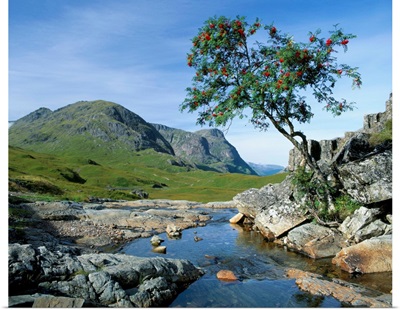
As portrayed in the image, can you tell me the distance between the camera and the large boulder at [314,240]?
25109 mm

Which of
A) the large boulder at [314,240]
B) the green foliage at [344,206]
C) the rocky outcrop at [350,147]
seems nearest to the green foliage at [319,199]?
the green foliage at [344,206]

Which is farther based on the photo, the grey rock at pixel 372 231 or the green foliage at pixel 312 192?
the green foliage at pixel 312 192

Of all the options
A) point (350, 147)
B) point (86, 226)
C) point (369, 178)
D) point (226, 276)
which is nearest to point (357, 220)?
point (369, 178)

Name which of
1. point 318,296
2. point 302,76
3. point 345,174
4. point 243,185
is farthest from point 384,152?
point 243,185

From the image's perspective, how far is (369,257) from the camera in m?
20.5

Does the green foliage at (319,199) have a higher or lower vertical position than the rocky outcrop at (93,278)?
higher

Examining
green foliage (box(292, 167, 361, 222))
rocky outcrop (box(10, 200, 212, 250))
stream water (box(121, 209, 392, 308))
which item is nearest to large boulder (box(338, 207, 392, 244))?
green foliage (box(292, 167, 361, 222))

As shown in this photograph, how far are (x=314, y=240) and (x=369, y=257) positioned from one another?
236 inches

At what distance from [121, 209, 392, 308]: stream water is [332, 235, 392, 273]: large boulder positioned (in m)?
0.64

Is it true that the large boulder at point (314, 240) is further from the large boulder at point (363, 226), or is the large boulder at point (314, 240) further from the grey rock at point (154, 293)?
the grey rock at point (154, 293)

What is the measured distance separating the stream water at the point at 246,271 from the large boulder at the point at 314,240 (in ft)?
2.97

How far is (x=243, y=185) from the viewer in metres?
150

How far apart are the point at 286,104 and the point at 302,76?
10.9 ft

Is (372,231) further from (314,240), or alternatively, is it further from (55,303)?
(55,303)
